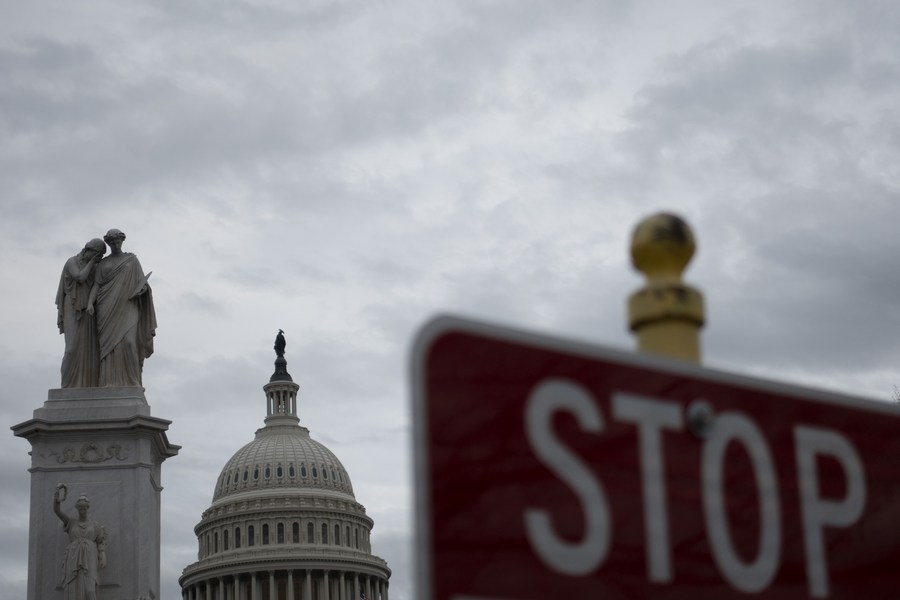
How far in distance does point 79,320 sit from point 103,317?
1.45 feet

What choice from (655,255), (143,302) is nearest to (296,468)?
(143,302)

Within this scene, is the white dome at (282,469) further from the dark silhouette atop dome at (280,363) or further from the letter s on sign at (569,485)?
the letter s on sign at (569,485)

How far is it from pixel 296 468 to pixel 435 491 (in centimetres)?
16293

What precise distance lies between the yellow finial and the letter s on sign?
1.98 ft

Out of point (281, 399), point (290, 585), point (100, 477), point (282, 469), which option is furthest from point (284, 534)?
point (100, 477)

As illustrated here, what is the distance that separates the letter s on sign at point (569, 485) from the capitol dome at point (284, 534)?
506 feet

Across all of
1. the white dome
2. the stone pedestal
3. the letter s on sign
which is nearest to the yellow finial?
the letter s on sign

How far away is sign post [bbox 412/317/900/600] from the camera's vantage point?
109 inches

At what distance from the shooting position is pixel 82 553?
2495 cm

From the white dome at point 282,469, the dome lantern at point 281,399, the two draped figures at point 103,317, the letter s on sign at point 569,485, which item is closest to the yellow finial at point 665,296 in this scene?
the letter s on sign at point 569,485

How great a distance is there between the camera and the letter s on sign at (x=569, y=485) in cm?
284

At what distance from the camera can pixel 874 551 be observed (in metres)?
3.39

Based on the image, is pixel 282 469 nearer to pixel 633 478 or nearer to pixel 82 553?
pixel 82 553

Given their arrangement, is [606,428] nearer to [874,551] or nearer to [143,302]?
[874,551]
